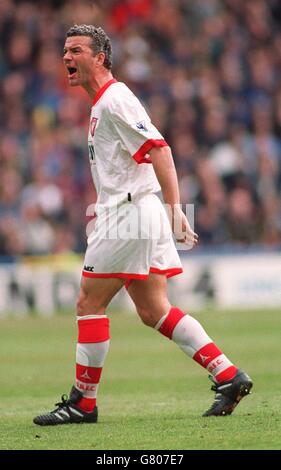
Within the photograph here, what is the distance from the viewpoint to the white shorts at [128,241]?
7145mm

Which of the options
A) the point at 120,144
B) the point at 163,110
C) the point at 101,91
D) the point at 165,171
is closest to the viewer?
the point at 165,171

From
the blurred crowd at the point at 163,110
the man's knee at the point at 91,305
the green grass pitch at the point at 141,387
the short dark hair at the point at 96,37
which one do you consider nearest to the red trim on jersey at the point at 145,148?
the short dark hair at the point at 96,37

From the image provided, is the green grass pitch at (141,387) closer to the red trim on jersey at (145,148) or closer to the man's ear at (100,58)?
the red trim on jersey at (145,148)

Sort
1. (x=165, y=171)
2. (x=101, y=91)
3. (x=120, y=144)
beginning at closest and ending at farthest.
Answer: (x=165, y=171) → (x=120, y=144) → (x=101, y=91)

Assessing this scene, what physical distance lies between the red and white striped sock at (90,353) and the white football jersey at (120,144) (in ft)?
2.36

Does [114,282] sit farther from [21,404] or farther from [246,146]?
[246,146]

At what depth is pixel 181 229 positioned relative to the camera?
23.0 feet

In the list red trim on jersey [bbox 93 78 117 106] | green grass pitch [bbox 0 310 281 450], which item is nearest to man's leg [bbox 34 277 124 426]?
green grass pitch [bbox 0 310 281 450]

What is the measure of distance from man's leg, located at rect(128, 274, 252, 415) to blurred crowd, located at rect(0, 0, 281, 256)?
10570 millimetres

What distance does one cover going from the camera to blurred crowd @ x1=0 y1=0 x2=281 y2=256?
18.2 metres

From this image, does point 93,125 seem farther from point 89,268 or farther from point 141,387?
point 141,387

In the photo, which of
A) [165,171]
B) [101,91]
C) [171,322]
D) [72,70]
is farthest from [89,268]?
[72,70]

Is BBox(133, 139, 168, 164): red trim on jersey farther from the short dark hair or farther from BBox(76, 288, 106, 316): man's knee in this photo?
BBox(76, 288, 106, 316): man's knee

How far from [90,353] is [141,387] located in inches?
93.0
